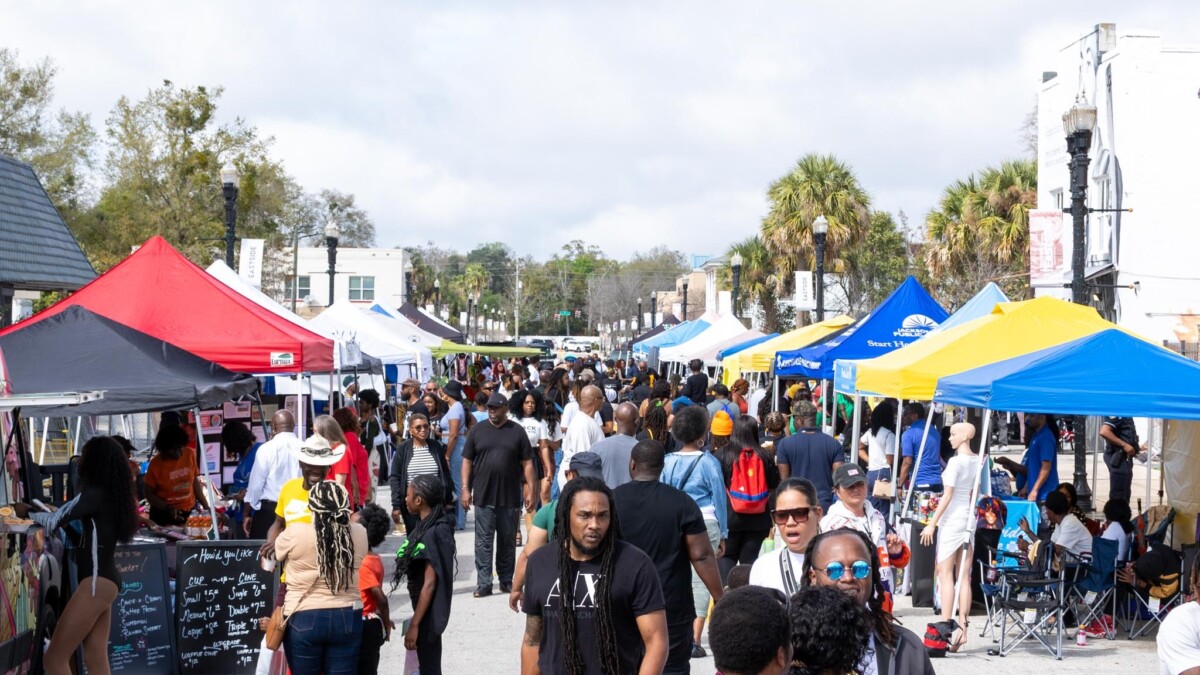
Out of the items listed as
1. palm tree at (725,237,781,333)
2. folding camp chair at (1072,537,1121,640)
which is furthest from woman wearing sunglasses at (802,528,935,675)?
palm tree at (725,237,781,333)

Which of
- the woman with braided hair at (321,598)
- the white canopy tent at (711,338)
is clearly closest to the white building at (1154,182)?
the white canopy tent at (711,338)

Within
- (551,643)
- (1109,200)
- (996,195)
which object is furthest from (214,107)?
(551,643)

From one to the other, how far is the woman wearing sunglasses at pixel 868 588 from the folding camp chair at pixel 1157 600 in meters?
7.26

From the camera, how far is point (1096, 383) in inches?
404

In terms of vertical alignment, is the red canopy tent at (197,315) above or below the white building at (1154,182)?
below

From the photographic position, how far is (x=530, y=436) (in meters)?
14.6

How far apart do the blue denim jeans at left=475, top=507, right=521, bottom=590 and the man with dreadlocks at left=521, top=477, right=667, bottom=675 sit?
7287 millimetres

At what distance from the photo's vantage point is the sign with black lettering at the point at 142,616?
859cm

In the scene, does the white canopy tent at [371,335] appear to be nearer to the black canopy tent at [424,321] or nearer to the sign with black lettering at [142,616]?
the sign with black lettering at [142,616]

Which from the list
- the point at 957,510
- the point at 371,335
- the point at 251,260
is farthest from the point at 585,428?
the point at 251,260

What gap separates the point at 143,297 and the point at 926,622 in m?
7.57

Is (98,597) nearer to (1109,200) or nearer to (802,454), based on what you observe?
(802,454)

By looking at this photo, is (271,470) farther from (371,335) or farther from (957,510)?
(371,335)

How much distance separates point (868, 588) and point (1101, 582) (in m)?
7.34
